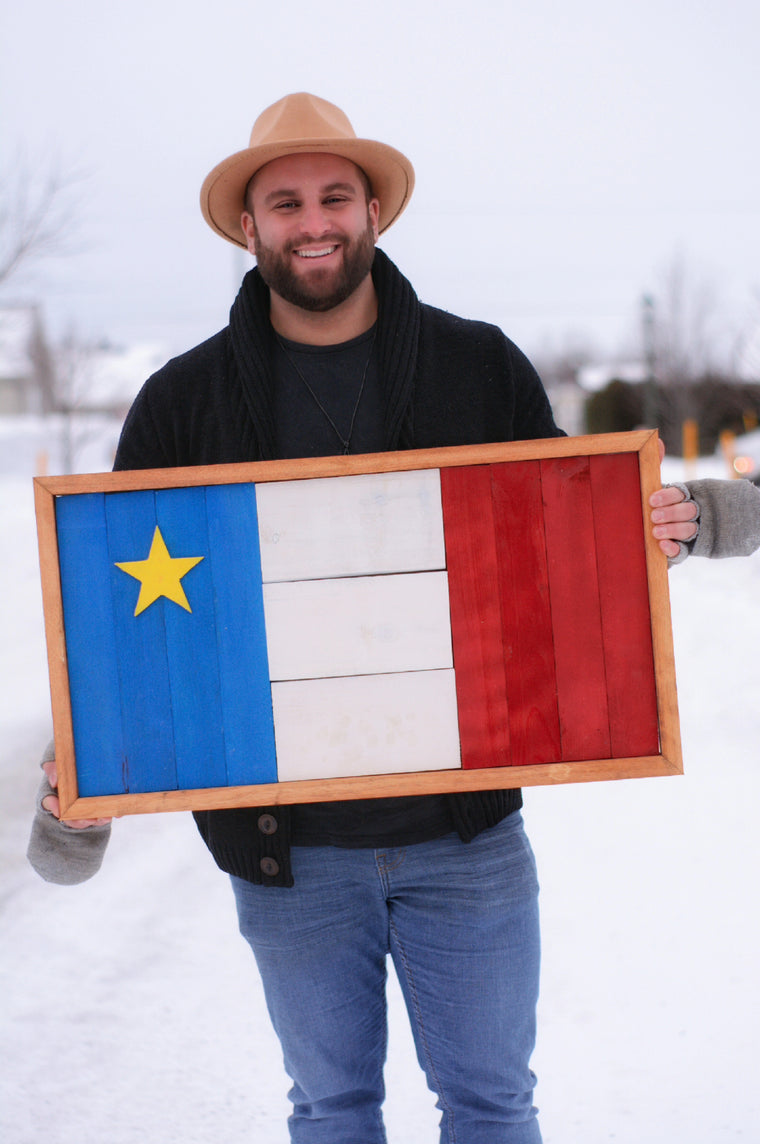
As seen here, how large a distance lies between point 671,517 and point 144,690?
821mm

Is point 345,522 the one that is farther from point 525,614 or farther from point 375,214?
point 375,214

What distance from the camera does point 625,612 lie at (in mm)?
1400

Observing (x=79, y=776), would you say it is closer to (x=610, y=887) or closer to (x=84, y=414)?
(x=610, y=887)

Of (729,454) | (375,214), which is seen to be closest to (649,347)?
(729,454)

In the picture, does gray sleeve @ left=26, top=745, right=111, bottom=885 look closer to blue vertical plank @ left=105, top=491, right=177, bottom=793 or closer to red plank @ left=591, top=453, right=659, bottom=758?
blue vertical plank @ left=105, top=491, right=177, bottom=793

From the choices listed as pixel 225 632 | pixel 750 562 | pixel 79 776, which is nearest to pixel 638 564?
pixel 225 632

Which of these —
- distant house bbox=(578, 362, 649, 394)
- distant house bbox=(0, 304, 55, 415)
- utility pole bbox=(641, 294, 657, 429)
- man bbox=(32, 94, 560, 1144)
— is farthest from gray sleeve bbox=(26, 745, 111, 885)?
distant house bbox=(578, 362, 649, 394)

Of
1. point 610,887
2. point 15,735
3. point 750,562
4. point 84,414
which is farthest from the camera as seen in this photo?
point 84,414

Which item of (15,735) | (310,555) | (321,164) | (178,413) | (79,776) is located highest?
(321,164)

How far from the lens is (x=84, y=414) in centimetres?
1934

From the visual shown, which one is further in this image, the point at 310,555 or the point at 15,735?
the point at 15,735

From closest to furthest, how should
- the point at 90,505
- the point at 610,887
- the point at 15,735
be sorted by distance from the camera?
the point at 90,505 → the point at 610,887 → the point at 15,735

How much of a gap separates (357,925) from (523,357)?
1035 mm

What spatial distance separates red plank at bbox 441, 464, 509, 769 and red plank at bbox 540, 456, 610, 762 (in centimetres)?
9
